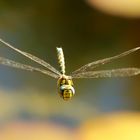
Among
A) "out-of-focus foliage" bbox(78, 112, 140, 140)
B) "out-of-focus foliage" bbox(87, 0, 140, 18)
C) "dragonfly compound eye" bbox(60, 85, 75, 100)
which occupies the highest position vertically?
"out-of-focus foliage" bbox(87, 0, 140, 18)

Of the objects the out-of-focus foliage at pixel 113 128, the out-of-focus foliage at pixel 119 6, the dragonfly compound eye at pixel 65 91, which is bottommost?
the out-of-focus foliage at pixel 113 128

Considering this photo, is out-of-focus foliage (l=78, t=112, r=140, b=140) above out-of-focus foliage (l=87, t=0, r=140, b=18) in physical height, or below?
below

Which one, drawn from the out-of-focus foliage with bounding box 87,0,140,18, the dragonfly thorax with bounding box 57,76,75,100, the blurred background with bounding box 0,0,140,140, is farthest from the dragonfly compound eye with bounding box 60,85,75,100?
the out-of-focus foliage with bounding box 87,0,140,18

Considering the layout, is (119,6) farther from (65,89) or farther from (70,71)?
(65,89)

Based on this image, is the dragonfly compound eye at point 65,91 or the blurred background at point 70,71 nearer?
the dragonfly compound eye at point 65,91

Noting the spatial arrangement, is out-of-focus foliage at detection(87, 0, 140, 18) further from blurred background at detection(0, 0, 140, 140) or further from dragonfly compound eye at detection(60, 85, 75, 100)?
dragonfly compound eye at detection(60, 85, 75, 100)

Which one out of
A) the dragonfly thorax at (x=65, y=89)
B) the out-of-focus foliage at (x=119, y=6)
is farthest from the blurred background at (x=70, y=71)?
the dragonfly thorax at (x=65, y=89)

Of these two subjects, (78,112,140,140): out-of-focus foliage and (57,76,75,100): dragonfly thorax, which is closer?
(57,76,75,100): dragonfly thorax

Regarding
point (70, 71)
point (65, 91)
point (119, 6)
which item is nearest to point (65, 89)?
point (65, 91)

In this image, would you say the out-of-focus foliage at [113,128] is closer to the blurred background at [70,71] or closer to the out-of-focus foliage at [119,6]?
the blurred background at [70,71]

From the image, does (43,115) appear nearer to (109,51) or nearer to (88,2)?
(109,51)
